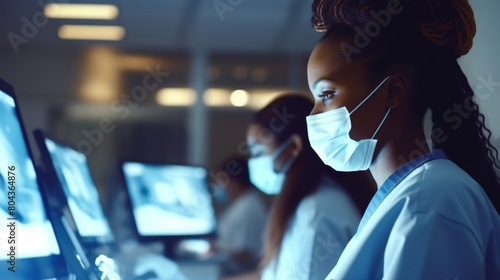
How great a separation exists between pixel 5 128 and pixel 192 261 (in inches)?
84.6

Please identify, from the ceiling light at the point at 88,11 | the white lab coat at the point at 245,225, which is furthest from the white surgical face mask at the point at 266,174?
the ceiling light at the point at 88,11

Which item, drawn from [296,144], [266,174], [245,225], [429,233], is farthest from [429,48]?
[245,225]

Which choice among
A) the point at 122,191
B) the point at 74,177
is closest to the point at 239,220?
the point at 122,191

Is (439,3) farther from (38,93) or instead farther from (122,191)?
(38,93)

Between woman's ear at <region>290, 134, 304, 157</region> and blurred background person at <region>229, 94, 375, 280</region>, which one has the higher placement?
woman's ear at <region>290, 134, 304, 157</region>

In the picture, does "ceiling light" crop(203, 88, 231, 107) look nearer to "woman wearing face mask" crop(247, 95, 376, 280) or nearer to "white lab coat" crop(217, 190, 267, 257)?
"white lab coat" crop(217, 190, 267, 257)

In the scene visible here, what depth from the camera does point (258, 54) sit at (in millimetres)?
6863

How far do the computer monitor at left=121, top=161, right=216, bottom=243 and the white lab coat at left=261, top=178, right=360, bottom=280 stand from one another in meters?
1.14

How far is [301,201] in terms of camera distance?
1.93 m

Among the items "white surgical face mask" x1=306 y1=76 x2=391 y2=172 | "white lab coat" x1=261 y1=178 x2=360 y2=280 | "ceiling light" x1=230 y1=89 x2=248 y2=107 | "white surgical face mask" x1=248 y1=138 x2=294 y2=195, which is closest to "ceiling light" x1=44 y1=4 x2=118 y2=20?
"ceiling light" x1=230 y1=89 x2=248 y2=107

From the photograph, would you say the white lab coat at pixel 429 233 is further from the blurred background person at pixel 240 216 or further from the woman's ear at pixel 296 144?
the blurred background person at pixel 240 216

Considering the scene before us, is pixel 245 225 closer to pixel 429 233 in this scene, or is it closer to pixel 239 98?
pixel 239 98

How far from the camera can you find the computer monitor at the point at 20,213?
3.62 ft

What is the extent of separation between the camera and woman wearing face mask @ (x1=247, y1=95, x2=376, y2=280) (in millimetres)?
1788
